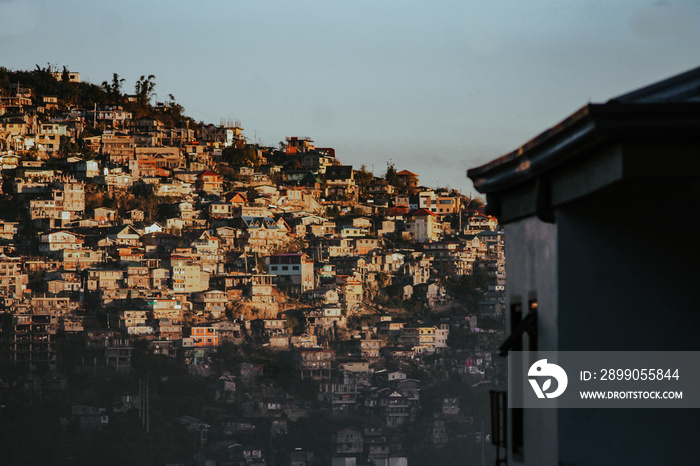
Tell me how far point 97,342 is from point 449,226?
23865 mm

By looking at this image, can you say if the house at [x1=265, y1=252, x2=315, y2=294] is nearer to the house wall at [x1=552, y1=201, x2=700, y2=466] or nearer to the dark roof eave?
the house wall at [x1=552, y1=201, x2=700, y2=466]

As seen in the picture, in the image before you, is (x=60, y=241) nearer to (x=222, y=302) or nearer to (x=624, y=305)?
(x=222, y=302)

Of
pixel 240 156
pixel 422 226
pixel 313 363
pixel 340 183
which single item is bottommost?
pixel 313 363

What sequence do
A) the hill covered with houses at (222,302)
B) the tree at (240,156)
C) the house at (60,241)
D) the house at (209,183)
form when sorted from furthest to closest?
the tree at (240,156), the house at (209,183), the house at (60,241), the hill covered with houses at (222,302)

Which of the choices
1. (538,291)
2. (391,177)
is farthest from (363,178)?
(538,291)

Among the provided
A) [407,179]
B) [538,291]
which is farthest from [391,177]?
[538,291]

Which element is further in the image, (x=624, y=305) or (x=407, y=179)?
(x=407, y=179)

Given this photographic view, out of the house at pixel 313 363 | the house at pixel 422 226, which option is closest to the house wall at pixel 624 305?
the house at pixel 313 363

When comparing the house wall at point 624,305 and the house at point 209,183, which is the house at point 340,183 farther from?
the house wall at point 624,305

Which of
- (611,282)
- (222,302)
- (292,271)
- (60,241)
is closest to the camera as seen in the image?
(611,282)

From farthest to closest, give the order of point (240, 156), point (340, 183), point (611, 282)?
point (240, 156) → point (340, 183) → point (611, 282)

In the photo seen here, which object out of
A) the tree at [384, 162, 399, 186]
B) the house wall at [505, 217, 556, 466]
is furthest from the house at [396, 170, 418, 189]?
the house wall at [505, 217, 556, 466]

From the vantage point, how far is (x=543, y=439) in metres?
1.52

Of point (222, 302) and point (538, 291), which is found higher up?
point (222, 302)
